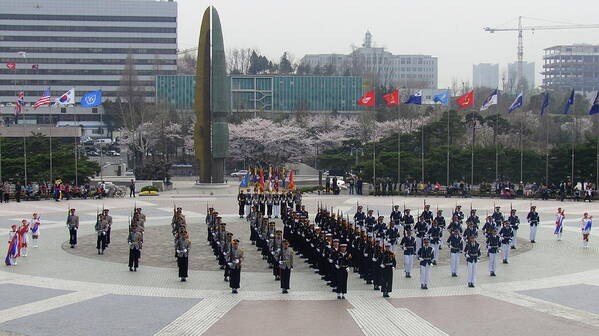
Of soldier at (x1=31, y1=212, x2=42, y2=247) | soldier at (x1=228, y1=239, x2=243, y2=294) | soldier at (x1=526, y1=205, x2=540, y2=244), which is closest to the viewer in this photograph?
soldier at (x1=228, y1=239, x2=243, y2=294)

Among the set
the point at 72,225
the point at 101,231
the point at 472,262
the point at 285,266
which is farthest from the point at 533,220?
the point at 72,225

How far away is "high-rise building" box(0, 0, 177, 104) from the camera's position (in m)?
124

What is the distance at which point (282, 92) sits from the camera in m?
116

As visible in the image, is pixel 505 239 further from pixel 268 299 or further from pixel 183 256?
pixel 183 256

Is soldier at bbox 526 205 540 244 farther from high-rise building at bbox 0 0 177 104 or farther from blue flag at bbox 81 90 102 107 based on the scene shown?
high-rise building at bbox 0 0 177 104

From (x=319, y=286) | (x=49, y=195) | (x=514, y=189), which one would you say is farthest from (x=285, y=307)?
(x=514, y=189)

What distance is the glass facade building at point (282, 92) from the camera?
114 m

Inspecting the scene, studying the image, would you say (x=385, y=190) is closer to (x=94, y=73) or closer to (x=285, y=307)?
(x=285, y=307)

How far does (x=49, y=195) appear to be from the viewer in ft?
155

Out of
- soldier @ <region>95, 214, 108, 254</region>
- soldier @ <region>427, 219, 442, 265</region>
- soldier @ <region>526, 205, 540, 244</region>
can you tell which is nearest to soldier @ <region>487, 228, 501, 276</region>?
soldier @ <region>427, 219, 442, 265</region>

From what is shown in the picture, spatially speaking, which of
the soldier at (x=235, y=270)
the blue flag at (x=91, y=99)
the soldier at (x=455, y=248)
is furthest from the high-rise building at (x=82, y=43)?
the soldier at (x=235, y=270)

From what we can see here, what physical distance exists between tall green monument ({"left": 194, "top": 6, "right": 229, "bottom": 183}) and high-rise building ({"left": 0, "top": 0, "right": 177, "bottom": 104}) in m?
71.2

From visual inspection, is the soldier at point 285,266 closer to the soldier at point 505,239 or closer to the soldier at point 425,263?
the soldier at point 425,263

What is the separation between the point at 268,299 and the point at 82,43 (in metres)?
115
